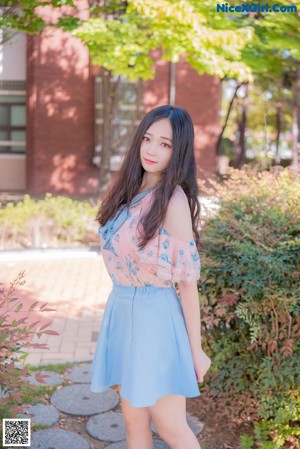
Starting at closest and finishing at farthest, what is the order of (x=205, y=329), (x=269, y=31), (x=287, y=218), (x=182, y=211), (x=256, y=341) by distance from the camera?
(x=182, y=211)
(x=256, y=341)
(x=287, y=218)
(x=205, y=329)
(x=269, y=31)

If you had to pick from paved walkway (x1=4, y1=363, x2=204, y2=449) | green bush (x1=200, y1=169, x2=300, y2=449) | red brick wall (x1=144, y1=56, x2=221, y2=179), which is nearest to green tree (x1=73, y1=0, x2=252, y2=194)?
green bush (x1=200, y1=169, x2=300, y2=449)

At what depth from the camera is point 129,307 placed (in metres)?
2.45

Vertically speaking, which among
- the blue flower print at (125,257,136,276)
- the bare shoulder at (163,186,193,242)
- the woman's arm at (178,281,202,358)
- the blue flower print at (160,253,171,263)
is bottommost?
the woman's arm at (178,281,202,358)

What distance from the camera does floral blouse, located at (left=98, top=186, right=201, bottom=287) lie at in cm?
235

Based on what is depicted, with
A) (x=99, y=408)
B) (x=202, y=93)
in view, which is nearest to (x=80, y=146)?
(x=202, y=93)

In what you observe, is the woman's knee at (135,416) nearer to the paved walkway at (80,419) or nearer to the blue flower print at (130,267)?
the blue flower print at (130,267)

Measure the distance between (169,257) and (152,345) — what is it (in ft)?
1.23

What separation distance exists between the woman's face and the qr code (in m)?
1.32

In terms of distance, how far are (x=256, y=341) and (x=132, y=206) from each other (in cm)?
120

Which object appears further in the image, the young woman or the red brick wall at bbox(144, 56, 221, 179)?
the red brick wall at bbox(144, 56, 221, 179)

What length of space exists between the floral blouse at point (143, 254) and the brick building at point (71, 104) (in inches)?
501

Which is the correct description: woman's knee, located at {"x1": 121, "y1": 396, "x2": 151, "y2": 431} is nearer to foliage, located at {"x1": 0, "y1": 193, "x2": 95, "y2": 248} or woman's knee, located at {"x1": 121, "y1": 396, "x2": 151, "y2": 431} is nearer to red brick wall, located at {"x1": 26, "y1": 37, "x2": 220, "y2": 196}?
foliage, located at {"x1": 0, "y1": 193, "x2": 95, "y2": 248}

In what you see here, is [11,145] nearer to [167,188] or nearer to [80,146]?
[80,146]

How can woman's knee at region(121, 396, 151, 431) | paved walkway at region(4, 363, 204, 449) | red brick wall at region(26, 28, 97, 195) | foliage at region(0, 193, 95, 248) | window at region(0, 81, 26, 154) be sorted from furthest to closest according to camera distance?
window at region(0, 81, 26, 154) → red brick wall at region(26, 28, 97, 195) → foliage at region(0, 193, 95, 248) → paved walkway at region(4, 363, 204, 449) → woman's knee at region(121, 396, 151, 431)
